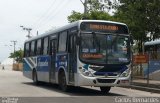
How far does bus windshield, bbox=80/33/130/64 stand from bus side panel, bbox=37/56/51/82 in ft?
16.8

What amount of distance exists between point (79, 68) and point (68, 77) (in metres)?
1.39

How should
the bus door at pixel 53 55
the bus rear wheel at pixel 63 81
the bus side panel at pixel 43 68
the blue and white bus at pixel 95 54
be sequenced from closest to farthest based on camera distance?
1. the blue and white bus at pixel 95 54
2. the bus rear wheel at pixel 63 81
3. the bus door at pixel 53 55
4. the bus side panel at pixel 43 68

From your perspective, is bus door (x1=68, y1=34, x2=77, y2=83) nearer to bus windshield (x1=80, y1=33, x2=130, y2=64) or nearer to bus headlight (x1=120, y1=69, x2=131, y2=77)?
bus windshield (x1=80, y1=33, x2=130, y2=64)

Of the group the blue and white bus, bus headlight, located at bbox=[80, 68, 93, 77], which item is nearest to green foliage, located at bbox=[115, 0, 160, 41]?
the blue and white bus

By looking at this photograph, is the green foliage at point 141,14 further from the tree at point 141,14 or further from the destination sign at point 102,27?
the destination sign at point 102,27

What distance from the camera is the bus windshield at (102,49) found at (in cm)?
1959

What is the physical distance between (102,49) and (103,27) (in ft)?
3.63

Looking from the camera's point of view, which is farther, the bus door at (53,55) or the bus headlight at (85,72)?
the bus door at (53,55)

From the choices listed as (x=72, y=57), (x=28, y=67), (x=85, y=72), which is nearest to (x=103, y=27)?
(x=72, y=57)

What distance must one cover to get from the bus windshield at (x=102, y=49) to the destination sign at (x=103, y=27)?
273mm

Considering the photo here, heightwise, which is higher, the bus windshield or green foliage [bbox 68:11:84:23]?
green foliage [bbox 68:11:84:23]

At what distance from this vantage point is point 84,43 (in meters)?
19.6

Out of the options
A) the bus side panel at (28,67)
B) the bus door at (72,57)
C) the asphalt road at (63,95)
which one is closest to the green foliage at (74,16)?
the bus side panel at (28,67)

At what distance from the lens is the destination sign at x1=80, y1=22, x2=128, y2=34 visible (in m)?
20.0
